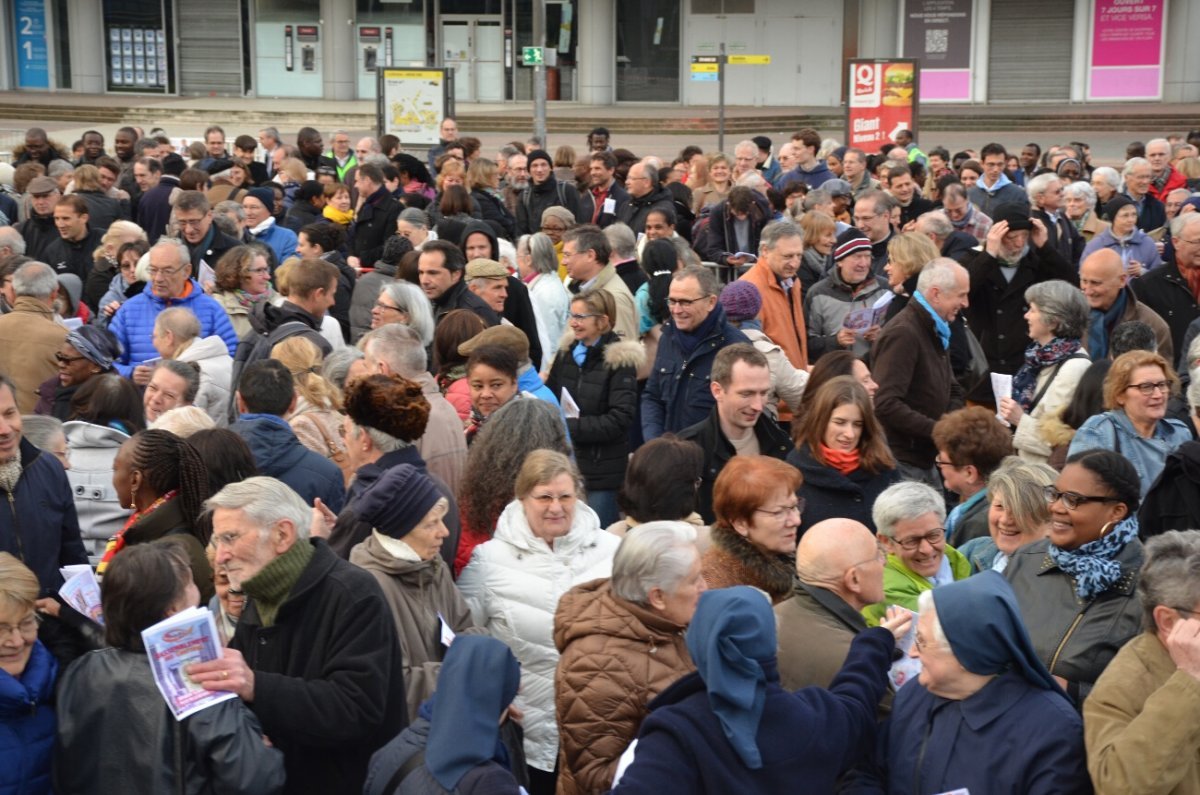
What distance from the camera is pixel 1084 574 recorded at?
4.61m

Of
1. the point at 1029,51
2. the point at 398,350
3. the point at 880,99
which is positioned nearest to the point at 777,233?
the point at 398,350

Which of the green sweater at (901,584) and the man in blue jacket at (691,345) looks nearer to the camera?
the green sweater at (901,584)

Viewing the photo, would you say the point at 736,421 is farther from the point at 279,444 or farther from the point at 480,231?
the point at 480,231

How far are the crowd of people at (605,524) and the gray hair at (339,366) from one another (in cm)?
2

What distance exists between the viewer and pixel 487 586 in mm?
5012

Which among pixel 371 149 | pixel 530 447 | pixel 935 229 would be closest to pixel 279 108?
pixel 371 149

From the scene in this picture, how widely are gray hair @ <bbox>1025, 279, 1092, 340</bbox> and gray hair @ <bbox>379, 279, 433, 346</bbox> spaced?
3273 mm

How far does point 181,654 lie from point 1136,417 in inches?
166

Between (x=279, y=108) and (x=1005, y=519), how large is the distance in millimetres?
33501

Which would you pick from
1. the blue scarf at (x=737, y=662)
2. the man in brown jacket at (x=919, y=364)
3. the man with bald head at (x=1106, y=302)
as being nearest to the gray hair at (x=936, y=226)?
the man with bald head at (x=1106, y=302)

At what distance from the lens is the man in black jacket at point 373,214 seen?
12570 millimetres

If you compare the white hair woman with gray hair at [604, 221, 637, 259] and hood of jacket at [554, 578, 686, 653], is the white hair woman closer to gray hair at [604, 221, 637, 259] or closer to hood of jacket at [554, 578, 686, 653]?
hood of jacket at [554, 578, 686, 653]

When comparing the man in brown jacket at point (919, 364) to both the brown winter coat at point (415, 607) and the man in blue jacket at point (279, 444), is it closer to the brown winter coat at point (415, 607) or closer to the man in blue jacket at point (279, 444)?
the man in blue jacket at point (279, 444)

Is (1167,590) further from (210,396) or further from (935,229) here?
(935,229)
